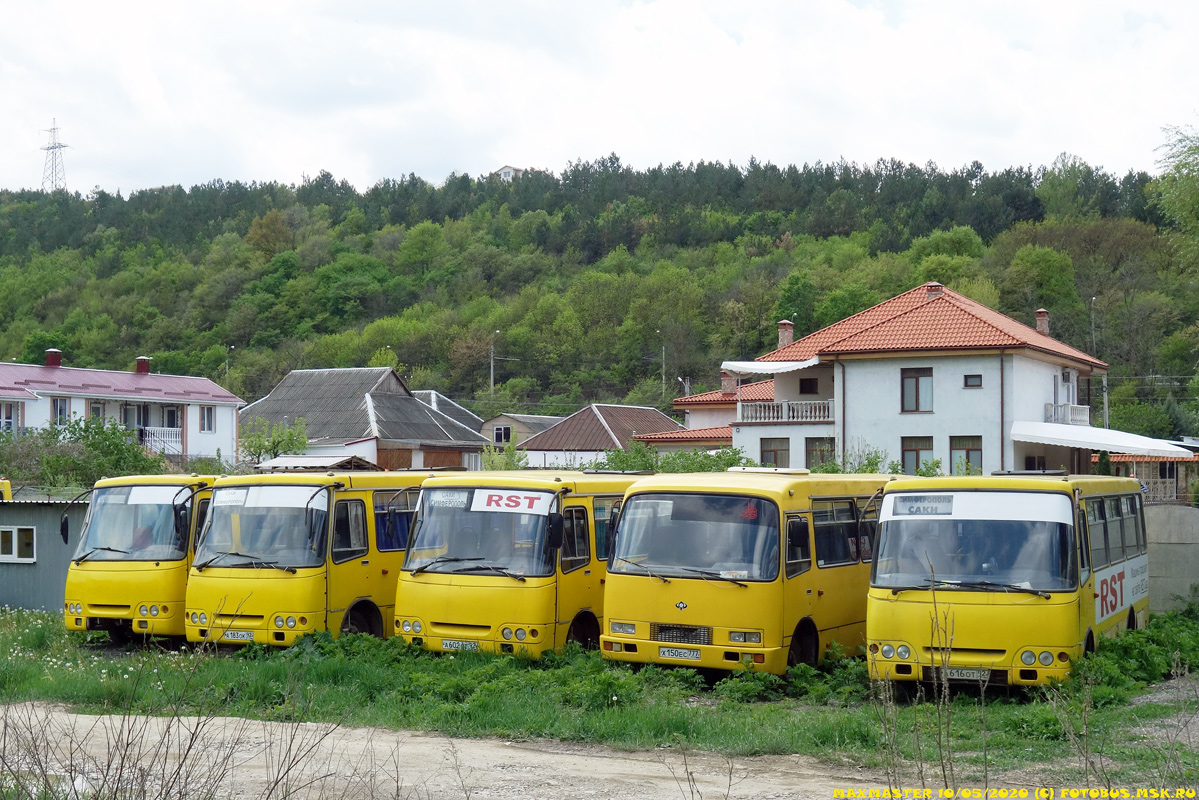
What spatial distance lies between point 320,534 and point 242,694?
381 centimetres

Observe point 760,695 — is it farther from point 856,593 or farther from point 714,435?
point 714,435

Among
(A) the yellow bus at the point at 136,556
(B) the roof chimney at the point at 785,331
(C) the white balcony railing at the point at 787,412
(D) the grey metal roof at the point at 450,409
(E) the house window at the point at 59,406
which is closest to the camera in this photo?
(A) the yellow bus at the point at 136,556

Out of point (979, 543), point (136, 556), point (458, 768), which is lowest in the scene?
point (458, 768)

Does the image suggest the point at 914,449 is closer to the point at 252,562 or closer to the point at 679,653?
the point at 679,653

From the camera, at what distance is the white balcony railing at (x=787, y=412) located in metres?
45.8

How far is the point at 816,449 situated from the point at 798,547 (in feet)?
106

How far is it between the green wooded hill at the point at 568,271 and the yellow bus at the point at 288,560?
70768mm

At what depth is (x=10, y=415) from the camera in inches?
2028

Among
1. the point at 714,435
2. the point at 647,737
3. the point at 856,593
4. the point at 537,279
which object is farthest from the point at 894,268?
the point at 647,737

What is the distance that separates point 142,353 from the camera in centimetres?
10094

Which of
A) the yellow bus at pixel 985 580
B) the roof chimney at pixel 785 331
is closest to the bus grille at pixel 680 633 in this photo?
the yellow bus at pixel 985 580

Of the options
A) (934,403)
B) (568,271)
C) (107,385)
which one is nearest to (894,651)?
(934,403)

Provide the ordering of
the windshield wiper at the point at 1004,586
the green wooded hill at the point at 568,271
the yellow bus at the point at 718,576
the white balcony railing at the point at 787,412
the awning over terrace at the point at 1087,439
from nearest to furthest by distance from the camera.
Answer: the windshield wiper at the point at 1004,586, the yellow bus at the point at 718,576, the awning over terrace at the point at 1087,439, the white balcony railing at the point at 787,412, the green wooded hill at the point at 568,271

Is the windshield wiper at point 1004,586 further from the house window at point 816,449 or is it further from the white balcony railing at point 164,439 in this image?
the white balcony railing at point 164,439
